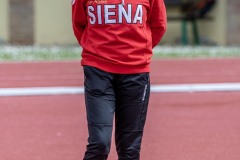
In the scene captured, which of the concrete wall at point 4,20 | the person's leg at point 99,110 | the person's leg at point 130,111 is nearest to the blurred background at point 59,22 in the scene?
the concrete wall at point 4,20

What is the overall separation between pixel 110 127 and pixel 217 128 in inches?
155

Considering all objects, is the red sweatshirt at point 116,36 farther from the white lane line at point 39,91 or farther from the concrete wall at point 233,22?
the concrete wall at point 233,22

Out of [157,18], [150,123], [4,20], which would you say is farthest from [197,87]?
[4,20]

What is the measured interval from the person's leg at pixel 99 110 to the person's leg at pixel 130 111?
0.09m

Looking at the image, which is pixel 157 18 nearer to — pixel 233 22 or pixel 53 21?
pixel 53 21

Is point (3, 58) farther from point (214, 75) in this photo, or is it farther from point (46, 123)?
point (46, 123)

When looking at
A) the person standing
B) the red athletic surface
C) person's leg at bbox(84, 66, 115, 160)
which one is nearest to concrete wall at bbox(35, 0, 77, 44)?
the red athletic surface

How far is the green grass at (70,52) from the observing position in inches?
672

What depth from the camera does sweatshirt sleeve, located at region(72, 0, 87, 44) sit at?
4.76m

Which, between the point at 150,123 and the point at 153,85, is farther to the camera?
the point at 153,85

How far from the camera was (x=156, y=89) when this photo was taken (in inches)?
477

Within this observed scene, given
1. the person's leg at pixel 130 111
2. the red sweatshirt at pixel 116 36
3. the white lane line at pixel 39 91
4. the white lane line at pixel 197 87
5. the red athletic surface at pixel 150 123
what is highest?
the red sweatshirt at pixel 116 36

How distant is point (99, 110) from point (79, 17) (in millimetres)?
629

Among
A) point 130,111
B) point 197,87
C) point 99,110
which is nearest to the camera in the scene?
point 99,110
